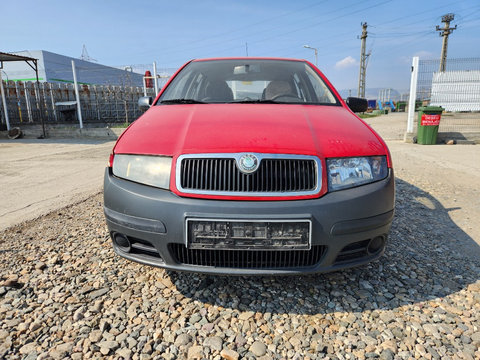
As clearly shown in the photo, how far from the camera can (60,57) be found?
1415 inches

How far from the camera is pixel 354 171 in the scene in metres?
1.80

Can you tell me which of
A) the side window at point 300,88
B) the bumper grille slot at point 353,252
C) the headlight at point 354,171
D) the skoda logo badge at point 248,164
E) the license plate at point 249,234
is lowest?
the bumper grille slot at point 353,252

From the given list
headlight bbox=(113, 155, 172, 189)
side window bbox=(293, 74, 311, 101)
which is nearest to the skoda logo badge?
headlight bbox=(113, 155, 172, 189)

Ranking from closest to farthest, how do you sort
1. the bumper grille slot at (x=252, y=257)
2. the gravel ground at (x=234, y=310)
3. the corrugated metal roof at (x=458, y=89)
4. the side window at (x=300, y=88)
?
the gravel ground at (x=234, y=310)
the bumper grille slot at (x=252, y=257)
the side window at (x=300, y=88)
the corrugated metal roof at (x=458, y=89)

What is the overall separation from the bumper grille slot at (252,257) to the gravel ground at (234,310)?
332 millimetres

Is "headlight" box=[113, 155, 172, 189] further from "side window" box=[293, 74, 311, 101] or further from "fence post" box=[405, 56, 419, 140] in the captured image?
"fence post" box=[405, 56, 419, 140]

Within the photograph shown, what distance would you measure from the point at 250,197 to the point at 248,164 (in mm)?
172

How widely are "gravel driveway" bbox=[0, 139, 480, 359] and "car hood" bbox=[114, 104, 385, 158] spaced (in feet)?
2.92

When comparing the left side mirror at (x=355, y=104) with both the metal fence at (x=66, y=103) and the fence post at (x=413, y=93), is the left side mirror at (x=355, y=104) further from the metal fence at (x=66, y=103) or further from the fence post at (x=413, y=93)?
the metal fence at (x=66, y=103)

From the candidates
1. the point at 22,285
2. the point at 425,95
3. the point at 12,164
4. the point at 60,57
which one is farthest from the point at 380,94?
the point at 22,285

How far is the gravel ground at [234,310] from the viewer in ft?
5.21

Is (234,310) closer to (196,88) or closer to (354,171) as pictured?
(354,171)

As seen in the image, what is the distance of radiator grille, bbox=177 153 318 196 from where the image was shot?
1.67 m

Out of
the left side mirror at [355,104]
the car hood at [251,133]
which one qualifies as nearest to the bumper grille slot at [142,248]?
the car hood at [251,133]
